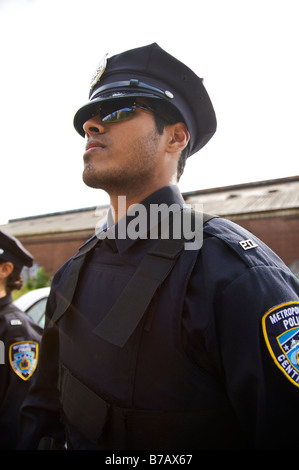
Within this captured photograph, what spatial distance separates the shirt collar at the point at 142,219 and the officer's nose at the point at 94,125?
18.9 inches

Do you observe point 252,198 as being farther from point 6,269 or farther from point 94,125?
point 94,125

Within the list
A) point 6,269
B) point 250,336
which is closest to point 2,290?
point 6,269

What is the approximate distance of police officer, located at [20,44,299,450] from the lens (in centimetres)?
88

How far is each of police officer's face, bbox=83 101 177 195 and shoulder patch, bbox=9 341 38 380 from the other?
1.56 meters

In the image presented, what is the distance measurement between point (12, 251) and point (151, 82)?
85.6 inches

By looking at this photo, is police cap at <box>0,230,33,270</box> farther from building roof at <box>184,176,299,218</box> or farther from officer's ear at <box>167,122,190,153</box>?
building roof at <box>184,176,299,218</box>

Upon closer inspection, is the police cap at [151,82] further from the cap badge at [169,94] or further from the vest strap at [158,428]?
the vest strap at [158,428]

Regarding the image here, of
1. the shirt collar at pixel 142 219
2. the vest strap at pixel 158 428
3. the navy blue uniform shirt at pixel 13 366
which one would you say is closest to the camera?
the vest strap at pixel 158 428

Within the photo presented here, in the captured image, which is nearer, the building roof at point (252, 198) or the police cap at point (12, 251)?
the police cap at point (12, 251)

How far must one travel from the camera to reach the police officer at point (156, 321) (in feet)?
2.88

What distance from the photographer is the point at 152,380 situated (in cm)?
100

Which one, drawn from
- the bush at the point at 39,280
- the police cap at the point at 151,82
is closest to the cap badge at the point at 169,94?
the police cap at the point at 151,82

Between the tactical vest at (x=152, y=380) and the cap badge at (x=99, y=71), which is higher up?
the cap badge at (x=99, y=71)
